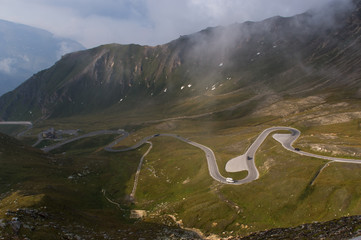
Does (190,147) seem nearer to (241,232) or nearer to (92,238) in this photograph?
(241,232)

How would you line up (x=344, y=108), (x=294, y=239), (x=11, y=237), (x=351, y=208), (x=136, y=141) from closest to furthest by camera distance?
(x=294, y=239) → (x=11, y=237) → (x=351, y=208) → (x=344, y=108) → (x=136, y=141)

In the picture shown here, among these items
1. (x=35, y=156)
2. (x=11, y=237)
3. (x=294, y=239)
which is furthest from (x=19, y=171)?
(x=294, y=239)

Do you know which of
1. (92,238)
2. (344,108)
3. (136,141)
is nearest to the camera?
(92,238)

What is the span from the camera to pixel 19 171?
4131 inches

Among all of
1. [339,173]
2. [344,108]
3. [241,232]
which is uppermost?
[344,108]

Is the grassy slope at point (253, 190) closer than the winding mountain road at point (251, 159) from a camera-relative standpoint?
Yes

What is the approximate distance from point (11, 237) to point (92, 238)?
15193 mm

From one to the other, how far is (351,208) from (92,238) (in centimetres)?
6027

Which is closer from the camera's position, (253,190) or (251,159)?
(253,190)

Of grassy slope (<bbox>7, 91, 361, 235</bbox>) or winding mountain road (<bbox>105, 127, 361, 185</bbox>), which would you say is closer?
grassy slope (<bbox>7, 91, 361, 235</bbox>)

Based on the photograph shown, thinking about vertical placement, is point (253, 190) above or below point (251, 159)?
below

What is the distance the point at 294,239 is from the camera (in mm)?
37219

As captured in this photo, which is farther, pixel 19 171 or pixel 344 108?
pixel 344 108

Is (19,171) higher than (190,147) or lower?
higher
